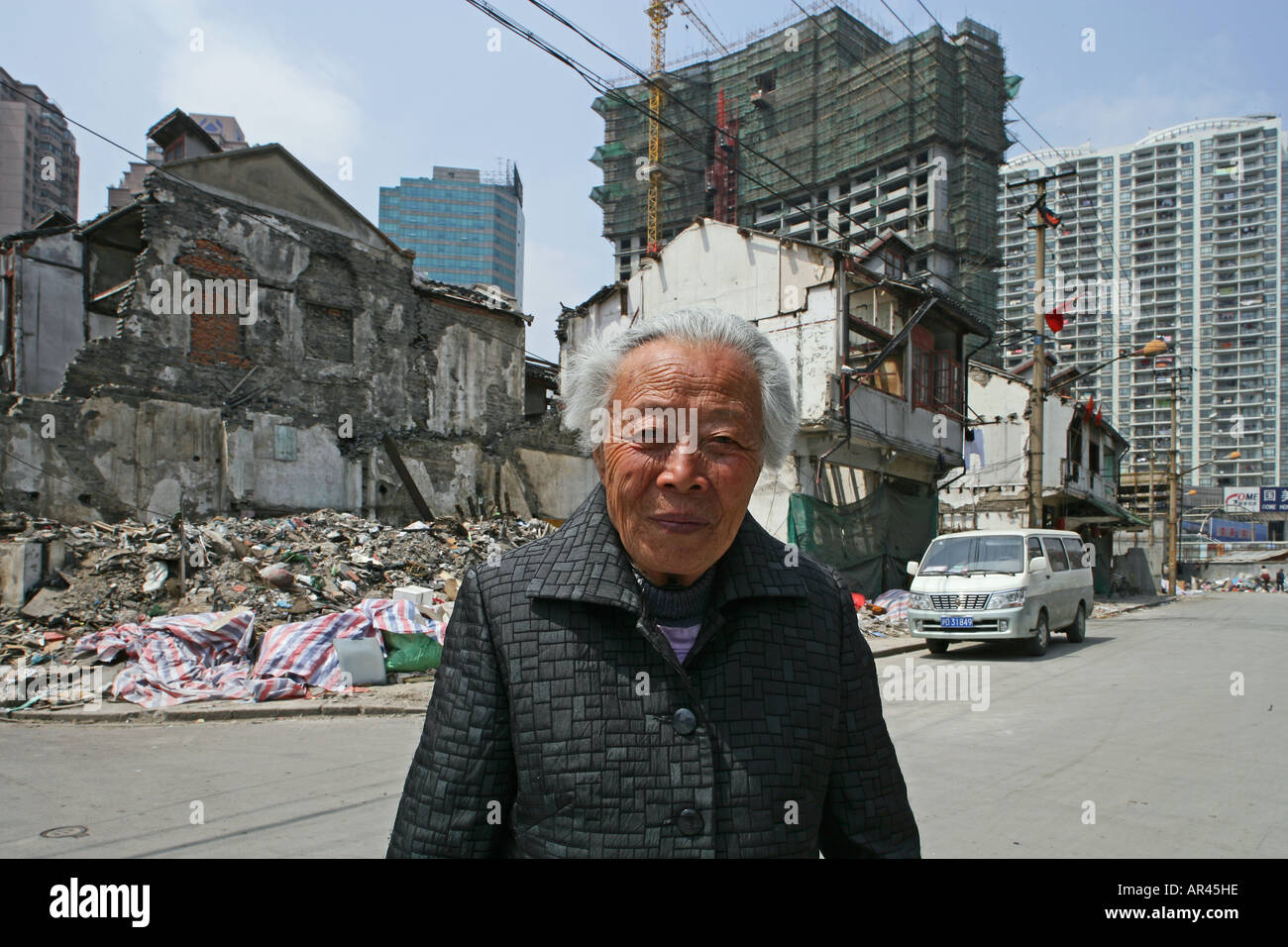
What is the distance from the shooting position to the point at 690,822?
1438 millimetres

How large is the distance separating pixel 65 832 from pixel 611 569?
4648mm

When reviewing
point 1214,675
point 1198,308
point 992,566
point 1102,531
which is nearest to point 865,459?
point 992,566

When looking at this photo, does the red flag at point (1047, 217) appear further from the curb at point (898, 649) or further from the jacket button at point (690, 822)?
the jacket button at point (690, 822)

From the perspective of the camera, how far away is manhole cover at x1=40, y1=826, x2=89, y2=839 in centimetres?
443

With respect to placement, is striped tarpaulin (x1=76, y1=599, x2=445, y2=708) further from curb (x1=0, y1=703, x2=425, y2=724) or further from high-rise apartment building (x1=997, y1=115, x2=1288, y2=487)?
high-rise apartment building (x1=997, y1=115, x2=1288, y2=487)

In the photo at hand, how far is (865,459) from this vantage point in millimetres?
21109

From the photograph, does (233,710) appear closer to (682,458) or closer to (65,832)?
(65,832)

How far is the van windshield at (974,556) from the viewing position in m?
12.5

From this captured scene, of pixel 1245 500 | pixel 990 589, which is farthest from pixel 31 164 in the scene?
pixel 1245 500

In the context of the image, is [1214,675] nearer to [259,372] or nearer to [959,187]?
[259,372]

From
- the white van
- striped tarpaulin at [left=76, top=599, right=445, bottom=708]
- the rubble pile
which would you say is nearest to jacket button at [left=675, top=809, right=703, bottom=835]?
striped tarpaulin at [left=76, top=599, right=445, bottom=708]

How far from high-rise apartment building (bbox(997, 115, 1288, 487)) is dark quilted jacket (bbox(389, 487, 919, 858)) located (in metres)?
36.9

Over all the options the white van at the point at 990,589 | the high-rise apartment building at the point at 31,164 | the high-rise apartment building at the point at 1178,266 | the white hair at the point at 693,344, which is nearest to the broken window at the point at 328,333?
the white van at the point at 990,589
